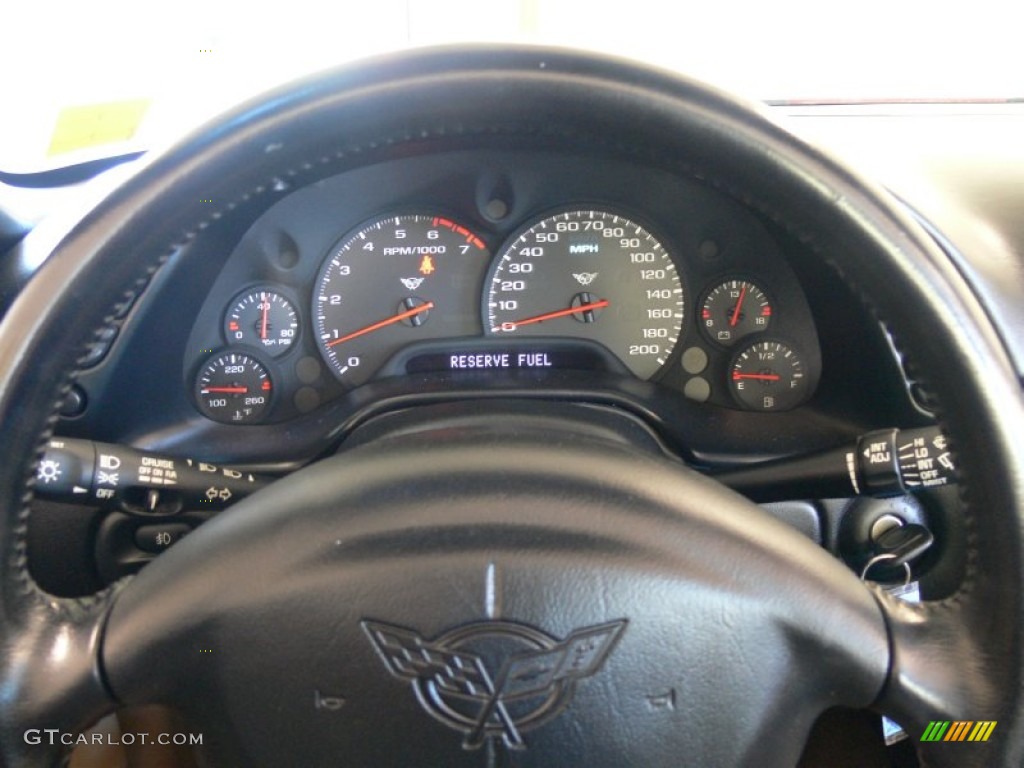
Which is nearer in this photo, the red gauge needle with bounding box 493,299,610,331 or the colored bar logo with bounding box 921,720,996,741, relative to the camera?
the colored bar logo with bounding box 921,720,996,741

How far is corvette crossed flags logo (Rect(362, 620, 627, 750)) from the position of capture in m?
0.81

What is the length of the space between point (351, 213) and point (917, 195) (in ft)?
2.89

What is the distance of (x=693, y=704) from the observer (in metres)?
0.84

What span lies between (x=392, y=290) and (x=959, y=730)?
3.88 feet

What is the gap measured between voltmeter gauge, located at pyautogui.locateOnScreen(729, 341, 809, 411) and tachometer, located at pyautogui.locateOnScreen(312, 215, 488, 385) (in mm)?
444

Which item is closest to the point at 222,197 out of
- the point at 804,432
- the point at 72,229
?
the point at 72,229

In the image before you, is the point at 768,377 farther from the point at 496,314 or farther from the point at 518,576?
the point at 518,576

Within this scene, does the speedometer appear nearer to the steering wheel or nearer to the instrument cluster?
the instrument cluster

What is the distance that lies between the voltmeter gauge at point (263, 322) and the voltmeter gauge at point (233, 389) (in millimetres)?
35

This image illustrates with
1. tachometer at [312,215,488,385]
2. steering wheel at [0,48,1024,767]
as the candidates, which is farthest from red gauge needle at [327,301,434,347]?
steering wheel at [0,48,1024,767]

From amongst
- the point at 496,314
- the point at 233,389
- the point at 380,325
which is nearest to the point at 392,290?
the point at 380,325

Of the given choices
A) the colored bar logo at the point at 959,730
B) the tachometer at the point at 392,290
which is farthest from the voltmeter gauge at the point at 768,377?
the colored bar logo at the point at 959,730

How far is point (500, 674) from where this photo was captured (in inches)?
31.8

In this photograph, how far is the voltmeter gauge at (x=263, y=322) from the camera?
1724 mm
